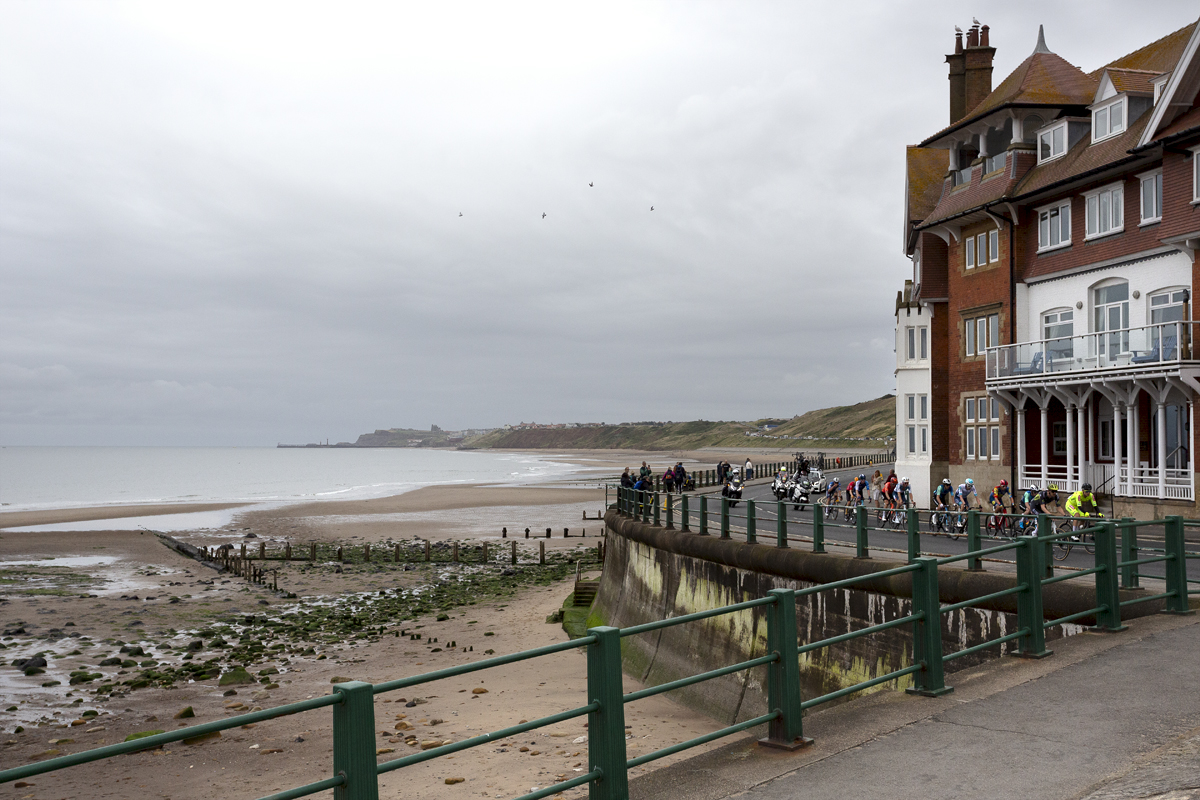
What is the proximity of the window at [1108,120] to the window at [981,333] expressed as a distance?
6.29 m

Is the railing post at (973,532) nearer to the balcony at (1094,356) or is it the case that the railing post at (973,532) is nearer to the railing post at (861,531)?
→ the railing post at (861,531)

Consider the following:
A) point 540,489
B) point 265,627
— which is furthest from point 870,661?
point 540,489

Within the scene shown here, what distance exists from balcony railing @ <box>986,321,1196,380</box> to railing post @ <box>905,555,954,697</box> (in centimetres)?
1848

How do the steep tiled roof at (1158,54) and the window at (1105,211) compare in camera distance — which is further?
the steep tiled roof at (1158,54)

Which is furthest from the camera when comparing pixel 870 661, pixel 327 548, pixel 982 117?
pixel 327 548

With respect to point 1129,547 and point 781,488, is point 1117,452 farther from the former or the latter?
point 1129,547

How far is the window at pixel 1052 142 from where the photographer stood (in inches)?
1125

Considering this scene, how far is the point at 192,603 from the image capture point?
3403cm

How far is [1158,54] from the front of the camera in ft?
98.5

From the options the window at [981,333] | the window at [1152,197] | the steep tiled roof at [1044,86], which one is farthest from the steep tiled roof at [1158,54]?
the window at [981,333]

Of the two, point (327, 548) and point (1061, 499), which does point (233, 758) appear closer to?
point (1061, 499)

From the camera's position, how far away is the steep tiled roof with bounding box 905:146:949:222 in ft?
118

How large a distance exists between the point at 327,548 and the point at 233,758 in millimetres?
35346

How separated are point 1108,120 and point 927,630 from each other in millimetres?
25297
